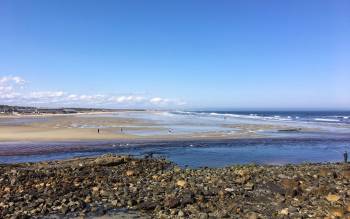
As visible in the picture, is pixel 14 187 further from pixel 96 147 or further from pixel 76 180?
pixel 96 147

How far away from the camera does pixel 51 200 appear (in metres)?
12.7

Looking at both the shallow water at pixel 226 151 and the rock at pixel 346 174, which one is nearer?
the rock at pixel 346 174

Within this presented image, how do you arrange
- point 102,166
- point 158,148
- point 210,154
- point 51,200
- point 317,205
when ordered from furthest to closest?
point 158,148, point 210,154, point 102,166, point 51,200, point 317,205

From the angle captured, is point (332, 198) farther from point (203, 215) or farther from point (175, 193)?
point (175, 193)

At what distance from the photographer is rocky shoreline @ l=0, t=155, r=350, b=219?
11.5 metres

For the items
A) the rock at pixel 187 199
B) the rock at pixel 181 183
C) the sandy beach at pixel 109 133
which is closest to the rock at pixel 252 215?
the rock at pixel 187 199

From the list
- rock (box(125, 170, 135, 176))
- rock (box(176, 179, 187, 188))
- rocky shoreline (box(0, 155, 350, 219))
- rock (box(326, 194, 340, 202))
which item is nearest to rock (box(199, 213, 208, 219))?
rocky shoreline (box(0, 155, 350, 219))

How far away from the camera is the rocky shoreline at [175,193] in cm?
1145

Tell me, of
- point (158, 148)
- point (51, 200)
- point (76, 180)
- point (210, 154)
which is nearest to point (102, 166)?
point (76, 180)

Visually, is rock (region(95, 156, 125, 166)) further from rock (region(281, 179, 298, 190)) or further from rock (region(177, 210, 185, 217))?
rock (region(177, 210, 185, 217))

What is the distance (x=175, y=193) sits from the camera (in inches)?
528

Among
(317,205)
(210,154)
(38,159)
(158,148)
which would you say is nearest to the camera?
(317,205)

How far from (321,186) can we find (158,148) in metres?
17.4

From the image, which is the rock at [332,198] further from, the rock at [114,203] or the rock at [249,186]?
the rock at [114,203]
